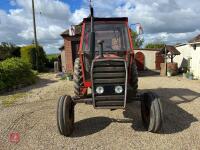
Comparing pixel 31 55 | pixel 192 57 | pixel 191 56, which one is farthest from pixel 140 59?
pixel 31 55

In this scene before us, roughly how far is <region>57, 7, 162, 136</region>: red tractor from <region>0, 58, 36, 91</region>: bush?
705 centimetres

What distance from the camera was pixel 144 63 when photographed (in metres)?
26.4

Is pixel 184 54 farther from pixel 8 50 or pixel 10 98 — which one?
pixel 8 50

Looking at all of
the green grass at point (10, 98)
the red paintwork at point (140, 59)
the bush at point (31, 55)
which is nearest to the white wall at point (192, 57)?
the red paintwork at point (140, 59)

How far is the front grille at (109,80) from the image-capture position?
5605 millimetres

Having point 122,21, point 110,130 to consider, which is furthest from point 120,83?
point 122,21

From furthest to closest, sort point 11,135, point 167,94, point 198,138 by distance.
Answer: point 167,94, point 11,135, point 198,138

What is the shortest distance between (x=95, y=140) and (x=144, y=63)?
2157cm

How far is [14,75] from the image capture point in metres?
13.6

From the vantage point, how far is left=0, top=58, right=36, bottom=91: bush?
12695 millimetres

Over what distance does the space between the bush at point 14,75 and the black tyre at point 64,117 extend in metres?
7.32

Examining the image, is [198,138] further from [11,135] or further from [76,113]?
[11,135]

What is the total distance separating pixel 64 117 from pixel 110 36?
2.60 metres

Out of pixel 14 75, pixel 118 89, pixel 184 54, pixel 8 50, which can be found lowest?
pixel 14 75
